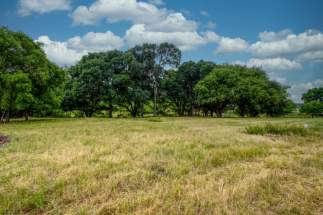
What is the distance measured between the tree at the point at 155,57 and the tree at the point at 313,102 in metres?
32.7

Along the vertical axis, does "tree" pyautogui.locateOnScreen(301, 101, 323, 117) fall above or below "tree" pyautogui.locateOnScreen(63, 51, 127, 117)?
below

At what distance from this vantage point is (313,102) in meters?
48.8

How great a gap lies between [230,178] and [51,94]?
2167cm

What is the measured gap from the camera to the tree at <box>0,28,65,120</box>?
18.1 meters

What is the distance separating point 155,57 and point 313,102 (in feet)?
125

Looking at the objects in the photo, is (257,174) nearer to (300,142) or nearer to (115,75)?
(300,142)

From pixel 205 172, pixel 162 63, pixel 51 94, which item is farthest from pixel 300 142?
pixel 162 63

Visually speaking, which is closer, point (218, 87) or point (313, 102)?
point (218, 87)

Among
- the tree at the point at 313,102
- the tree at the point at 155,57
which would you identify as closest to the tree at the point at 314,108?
the tree at the point at 313,102

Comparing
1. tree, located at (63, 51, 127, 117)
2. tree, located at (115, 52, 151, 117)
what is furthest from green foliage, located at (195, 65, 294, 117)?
tree, located at (63, 51, 127, 117)

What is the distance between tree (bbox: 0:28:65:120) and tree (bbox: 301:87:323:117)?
167ft

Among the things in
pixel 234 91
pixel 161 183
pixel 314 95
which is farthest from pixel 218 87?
pixel 161 183

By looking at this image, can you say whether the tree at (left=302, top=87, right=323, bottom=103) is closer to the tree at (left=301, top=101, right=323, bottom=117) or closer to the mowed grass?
the tree at (left=301, top=101, right=323, bottom=117)

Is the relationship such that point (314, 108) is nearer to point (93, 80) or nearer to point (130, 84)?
point (130, 84)
